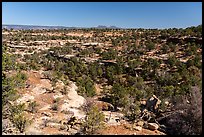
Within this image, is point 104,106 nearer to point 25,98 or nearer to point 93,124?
point 25,98

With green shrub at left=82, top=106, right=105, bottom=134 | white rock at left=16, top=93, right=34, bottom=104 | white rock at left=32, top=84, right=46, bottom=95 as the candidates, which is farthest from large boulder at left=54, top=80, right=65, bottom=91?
green shrub at left=82, top=106, right=105, bottom=134

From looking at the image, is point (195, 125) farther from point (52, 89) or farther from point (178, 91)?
point (52, 89)

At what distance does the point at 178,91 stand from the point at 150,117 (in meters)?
7.20

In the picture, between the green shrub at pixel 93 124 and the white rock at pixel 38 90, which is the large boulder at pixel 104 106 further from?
the green shrub at pixel 93 124

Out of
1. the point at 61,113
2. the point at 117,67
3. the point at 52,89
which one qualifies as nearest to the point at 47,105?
the point at 61,113

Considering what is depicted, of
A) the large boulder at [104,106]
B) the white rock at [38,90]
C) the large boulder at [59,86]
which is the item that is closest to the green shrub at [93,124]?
the large boulder at [104,106]

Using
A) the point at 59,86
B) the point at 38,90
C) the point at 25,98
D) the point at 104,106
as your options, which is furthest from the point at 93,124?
the point at 59,86

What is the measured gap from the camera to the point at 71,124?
42.0ft

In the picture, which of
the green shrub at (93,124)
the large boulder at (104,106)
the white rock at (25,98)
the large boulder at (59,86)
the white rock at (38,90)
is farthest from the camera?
the large boulder at (59,86)

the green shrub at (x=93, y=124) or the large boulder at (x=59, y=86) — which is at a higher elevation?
the large boulder at (x=59, y=86)

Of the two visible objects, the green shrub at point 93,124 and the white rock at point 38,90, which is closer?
the green shrub at point 93,124

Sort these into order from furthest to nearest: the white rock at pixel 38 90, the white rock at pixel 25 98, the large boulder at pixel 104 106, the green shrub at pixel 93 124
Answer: the white rock at pixel 38 90, the large boulder at pixel 104 106, the white rock at pixel 25 98, the green shrub at pixel 93 124

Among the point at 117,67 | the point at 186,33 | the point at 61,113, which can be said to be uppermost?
the point at 186,33

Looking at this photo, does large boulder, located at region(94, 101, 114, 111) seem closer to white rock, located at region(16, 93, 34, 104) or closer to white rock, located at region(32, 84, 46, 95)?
white rock, located at region(32, 84, 46, 95)
